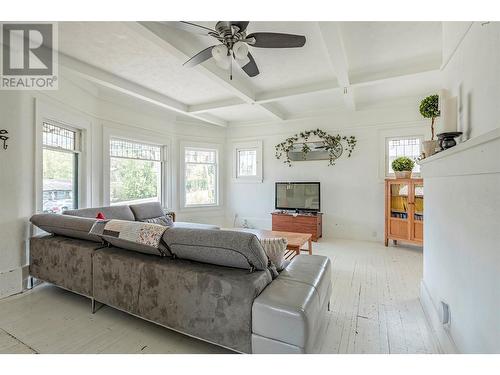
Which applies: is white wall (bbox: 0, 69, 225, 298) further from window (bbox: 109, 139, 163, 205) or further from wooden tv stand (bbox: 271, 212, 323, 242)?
wooden tv stand (bbox: 271, 212, 323, 242)

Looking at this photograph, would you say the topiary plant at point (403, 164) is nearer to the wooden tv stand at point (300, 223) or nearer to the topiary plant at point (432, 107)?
the wooden tv stand at point (300, 223)

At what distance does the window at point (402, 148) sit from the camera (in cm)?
443

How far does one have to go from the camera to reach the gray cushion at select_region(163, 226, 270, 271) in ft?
4.88

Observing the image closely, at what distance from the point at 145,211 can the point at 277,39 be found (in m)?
3.23

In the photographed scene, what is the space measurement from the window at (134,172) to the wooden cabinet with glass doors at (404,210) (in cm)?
453

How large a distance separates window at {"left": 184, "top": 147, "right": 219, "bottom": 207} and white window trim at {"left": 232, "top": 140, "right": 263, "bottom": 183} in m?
0.47

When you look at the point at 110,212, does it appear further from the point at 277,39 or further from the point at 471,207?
the point at 471,207

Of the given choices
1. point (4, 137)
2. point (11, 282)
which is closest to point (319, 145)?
point (4, 137)

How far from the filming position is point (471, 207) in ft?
4.27

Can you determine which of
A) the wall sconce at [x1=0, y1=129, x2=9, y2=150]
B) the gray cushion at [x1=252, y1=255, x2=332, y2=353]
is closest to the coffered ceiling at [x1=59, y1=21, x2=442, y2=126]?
the wall sconce at [x1=0, y1=129, x2=9, y2=150]

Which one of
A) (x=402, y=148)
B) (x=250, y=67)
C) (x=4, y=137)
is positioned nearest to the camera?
(x=4, y=137)

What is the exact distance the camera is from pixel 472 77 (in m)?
1.53
